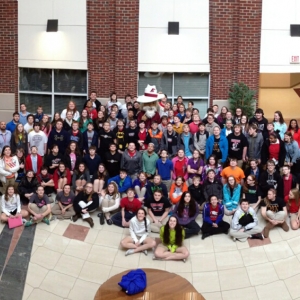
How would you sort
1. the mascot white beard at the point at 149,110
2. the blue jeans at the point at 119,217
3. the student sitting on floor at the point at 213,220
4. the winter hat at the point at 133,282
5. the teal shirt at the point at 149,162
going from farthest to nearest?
the mascot white beard at the point at 149,110, the teal shirt at the point at 149,162, the blue jeans at the point at 119,217, the student sitting on floor at the point at 213,220, the winter hat at the point at 133,282

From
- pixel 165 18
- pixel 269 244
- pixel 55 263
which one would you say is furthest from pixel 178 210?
pixel 165 18

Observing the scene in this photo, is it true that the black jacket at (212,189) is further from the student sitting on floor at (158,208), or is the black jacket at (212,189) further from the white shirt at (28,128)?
the white shirt at (28,128)

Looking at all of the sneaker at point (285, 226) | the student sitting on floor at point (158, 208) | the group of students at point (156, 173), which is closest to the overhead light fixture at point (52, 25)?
the group of students at point (156, 173)

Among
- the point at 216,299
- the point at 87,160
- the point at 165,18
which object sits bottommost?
the point at 216,299

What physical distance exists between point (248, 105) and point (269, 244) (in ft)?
18.8

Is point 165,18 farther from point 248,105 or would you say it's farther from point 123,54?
point 248,105

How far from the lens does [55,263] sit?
1151 cm

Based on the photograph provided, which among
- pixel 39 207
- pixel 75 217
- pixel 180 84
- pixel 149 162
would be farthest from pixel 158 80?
pixel 39 207

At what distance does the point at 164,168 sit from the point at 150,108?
196 centimetres

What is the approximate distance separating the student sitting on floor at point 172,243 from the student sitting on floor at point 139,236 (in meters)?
0.24

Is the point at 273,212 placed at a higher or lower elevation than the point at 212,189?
lower

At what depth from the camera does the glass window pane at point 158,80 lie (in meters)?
17.3

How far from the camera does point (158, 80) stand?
17312 mm

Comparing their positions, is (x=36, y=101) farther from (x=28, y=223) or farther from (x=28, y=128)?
(x=28, y=223)
